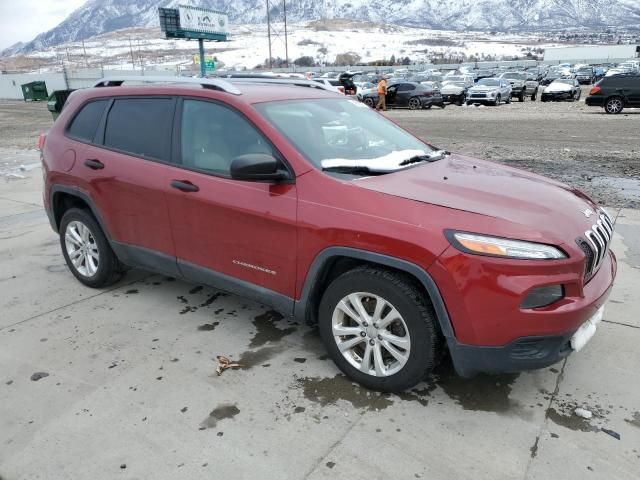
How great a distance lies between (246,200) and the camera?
3.34m

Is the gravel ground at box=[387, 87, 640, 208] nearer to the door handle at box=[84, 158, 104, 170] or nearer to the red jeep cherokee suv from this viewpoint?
the red jeep cherokee suv

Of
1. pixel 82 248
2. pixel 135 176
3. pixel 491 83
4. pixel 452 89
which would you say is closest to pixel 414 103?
pixel 452 89

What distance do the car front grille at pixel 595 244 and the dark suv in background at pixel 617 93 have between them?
19.4 metres

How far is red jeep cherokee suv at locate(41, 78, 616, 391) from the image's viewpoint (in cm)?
266

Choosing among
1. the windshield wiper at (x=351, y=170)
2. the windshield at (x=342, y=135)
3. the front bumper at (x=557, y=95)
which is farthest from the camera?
the front bumper at (x=557, y=95)

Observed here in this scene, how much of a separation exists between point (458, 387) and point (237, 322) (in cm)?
168

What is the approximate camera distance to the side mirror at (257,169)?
3.08 meters

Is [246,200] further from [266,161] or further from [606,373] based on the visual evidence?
[606,373]

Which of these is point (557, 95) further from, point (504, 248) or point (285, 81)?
point (504, 248)

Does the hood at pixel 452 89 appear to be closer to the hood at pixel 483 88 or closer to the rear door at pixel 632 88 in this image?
the hood at pixel 483 88

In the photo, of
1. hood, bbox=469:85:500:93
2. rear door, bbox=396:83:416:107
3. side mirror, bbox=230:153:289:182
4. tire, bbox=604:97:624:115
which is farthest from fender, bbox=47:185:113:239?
hood, bbox=469:85:500:93

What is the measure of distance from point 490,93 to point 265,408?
2708cm

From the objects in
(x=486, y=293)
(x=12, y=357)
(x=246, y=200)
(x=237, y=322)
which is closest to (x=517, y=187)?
(x=486, y=293)

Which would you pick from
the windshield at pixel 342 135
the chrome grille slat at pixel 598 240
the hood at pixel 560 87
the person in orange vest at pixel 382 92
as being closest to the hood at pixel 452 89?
the hood at pixel 560 87
